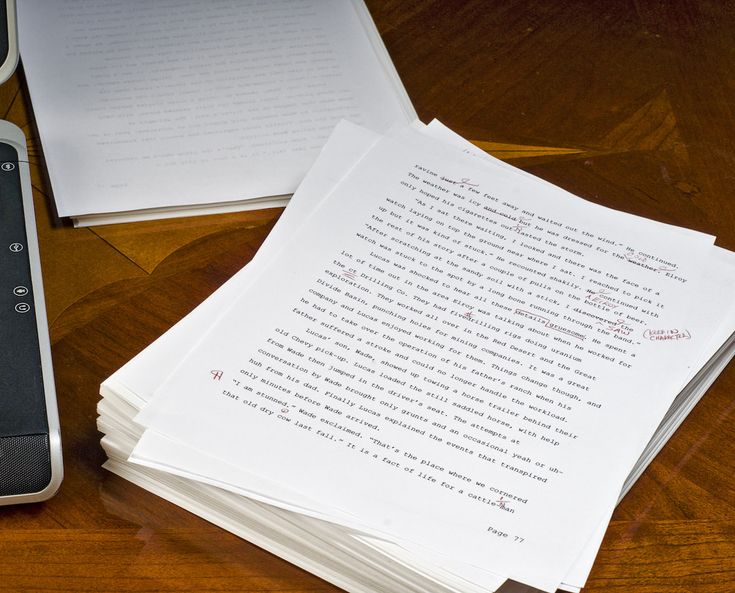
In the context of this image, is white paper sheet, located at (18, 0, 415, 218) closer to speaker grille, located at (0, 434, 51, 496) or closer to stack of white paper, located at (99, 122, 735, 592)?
stack of white paper, located at (99, 122, 735, 592)

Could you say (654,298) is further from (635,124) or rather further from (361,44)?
(361,44)

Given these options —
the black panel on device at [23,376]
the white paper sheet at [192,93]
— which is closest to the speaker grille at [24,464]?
the black panel on device at [23,376]

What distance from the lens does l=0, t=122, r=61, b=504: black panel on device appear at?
1.60 feet

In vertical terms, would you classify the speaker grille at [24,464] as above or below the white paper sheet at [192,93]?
below

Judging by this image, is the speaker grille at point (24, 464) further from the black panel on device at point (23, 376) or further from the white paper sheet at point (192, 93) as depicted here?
the white paper sheet at point (192, 93)

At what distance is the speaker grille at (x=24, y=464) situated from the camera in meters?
0.48

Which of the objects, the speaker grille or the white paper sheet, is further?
the white paper sheet

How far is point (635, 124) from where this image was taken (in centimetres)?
78

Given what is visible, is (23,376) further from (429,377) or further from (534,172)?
(534,172)

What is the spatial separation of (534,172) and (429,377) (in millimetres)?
255

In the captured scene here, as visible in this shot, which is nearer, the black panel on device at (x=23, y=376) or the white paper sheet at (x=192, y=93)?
the black panel on device at (x=23, y=376)

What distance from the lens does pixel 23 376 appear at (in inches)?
20.0

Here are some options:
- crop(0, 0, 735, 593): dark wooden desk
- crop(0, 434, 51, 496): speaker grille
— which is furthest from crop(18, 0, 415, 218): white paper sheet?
crop(0, 434, 51, 496): speaker grille

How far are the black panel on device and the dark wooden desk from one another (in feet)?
0.10
